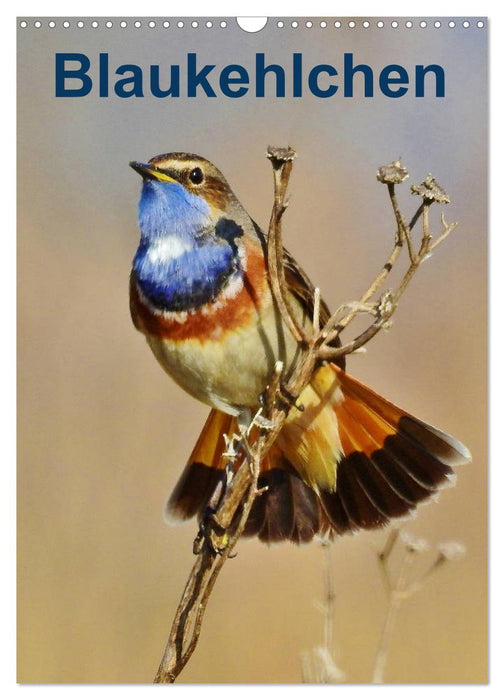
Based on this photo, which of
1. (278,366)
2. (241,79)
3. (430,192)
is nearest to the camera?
(430,192)

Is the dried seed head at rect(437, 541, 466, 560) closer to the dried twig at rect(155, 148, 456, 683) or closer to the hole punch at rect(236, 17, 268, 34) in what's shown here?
the dried twig at rect(155, 148, 456, 683)

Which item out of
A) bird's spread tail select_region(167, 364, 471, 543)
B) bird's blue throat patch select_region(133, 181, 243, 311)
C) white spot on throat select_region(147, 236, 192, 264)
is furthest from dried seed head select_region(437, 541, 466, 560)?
white spot on throat select_region(147, 236, 192, 264)

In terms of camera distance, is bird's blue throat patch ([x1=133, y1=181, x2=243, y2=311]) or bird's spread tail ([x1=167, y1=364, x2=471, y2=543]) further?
bird's spread tail ([x1=167, y1=364, x2=471, y2=543])

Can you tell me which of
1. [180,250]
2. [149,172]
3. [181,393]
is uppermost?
[149,172]

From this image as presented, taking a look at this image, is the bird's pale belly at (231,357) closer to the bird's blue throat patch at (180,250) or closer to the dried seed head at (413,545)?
the bird's blue throat patch at (180,250)

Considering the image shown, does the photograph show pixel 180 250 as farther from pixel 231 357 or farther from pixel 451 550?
pixel 451 550

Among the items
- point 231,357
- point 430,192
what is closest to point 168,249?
point 231,357

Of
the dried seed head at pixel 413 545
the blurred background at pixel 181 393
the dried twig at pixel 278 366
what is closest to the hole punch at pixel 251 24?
the blurred background at pixel 181 393

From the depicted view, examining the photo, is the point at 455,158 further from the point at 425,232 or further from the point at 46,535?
the point at 46,535
